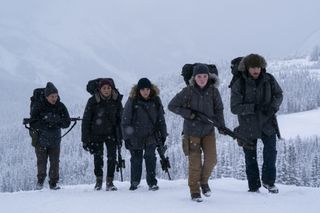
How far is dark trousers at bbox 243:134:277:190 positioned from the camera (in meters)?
9.52

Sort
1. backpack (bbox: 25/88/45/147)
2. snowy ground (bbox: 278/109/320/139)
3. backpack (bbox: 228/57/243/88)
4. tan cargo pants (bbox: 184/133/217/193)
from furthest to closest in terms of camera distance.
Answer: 1. snowy ground (bbox: 278/109/320/139)
2. backpack (bbox: 25/88/45/147)
3. backpack (bbox: 228/57/243/88)
4. tan cargo pants (bbox: 184/133/217/193)

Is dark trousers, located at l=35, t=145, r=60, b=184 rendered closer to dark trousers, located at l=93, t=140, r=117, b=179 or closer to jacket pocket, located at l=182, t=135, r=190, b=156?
dark trousers, located at l=93, t=140, r=117, b=179

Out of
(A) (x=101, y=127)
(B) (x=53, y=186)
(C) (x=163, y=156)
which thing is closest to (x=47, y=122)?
(B) (x=53, y=186)

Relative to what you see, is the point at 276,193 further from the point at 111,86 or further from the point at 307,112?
the point at 307,112

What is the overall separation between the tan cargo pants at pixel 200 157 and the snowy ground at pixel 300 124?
118477 mm

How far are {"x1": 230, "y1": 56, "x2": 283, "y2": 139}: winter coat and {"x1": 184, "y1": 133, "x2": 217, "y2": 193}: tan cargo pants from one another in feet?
2.84

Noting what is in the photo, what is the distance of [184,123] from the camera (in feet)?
29.7

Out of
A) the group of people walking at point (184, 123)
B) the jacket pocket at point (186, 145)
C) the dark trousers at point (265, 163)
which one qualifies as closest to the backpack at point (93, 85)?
the group of people walking at point (184, 123)

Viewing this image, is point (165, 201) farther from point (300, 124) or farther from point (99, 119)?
point (300, 124)

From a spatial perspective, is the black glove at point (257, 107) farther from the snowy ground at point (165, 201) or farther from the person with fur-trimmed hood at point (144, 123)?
the person with fur-trimmed hood at point (144, 123)

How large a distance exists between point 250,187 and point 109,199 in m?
2.61

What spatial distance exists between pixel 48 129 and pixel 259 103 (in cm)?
509

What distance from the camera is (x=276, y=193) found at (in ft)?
30.8

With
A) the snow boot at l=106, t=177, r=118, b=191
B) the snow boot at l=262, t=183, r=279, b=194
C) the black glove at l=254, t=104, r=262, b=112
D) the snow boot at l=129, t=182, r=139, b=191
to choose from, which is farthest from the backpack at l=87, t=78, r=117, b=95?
the snow boot at l=262, t=183, r=279, b=194
